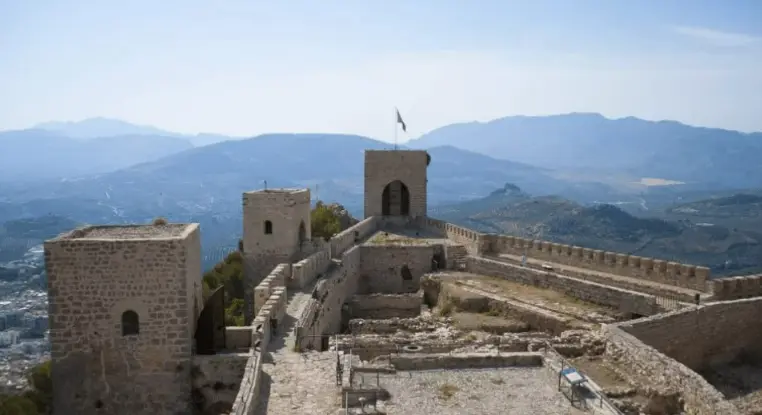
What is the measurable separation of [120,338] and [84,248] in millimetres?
1898

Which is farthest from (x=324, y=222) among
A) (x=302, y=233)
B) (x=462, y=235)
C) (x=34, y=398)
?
(x=34, y=398)

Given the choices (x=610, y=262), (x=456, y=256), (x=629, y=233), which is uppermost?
(x=610, y=262)

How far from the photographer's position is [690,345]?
16625 mm

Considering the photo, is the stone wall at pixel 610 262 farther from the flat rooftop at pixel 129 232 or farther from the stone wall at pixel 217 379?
the flat rooftop at pixel 129 232

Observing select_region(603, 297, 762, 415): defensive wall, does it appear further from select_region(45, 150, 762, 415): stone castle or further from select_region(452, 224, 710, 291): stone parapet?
select_region(452, 224, 710, 291): stone parapet

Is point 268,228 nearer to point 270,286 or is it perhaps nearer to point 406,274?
point 270,286

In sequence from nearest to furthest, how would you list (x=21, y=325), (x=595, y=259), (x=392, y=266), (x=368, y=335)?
(x=368, y=335) → (x=595, y=259) → (x=392, y=266) → (x=21, y=325)

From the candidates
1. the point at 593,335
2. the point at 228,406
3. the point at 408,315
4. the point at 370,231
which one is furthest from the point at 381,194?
the point at 228,406

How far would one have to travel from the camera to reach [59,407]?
1252 cm

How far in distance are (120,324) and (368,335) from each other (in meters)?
6.16

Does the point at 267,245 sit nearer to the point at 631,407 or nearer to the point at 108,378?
the point at 108,378

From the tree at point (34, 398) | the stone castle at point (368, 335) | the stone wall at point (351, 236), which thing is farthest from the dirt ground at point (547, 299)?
the tree at point (34, 398)

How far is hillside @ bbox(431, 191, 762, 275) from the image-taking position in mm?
72125

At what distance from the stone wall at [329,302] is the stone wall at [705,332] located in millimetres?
7472
